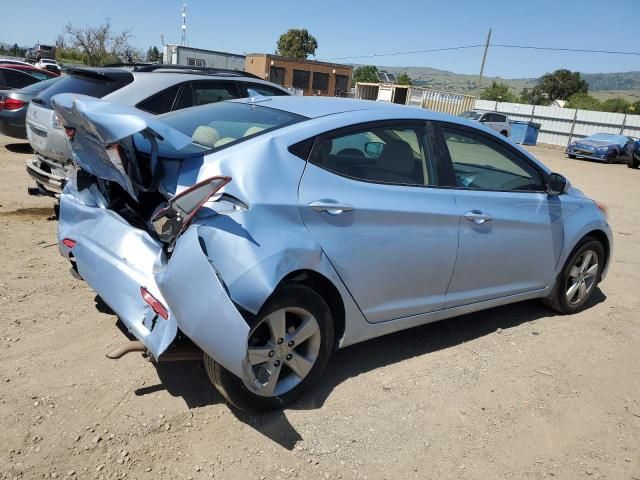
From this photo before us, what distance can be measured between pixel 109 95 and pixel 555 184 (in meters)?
4.36

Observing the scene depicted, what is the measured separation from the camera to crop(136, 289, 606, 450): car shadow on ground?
2869 mm

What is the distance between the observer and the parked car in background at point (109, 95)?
5547mm

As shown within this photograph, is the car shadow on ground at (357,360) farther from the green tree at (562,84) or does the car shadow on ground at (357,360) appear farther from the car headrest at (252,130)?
the green tree at (562,84)

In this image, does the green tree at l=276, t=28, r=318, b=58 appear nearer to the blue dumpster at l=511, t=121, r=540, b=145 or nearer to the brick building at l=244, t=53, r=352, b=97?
the brick building at l=244, t=53, r=352, b=97

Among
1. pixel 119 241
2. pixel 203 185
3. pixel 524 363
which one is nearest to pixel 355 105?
pixel 203 185

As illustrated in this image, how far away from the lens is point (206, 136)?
309 centimetres

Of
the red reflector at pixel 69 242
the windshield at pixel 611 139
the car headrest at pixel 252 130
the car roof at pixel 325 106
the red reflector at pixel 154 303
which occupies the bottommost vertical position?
the windshield at pixel 611 139

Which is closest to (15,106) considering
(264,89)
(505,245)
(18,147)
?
(18,147)

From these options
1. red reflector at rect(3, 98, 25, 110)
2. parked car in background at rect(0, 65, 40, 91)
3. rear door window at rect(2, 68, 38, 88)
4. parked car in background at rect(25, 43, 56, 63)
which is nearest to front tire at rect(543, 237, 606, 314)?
red reflector at rect(3, 98, 25, 110)

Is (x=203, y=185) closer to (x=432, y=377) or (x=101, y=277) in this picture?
(x=101, y=277)

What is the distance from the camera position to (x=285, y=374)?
→ 2949mm

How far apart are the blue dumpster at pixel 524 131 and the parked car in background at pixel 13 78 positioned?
2580cm

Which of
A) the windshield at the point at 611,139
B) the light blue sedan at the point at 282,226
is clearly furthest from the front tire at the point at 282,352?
the windshield at the point at 611,139

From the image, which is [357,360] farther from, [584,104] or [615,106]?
[615,106]
